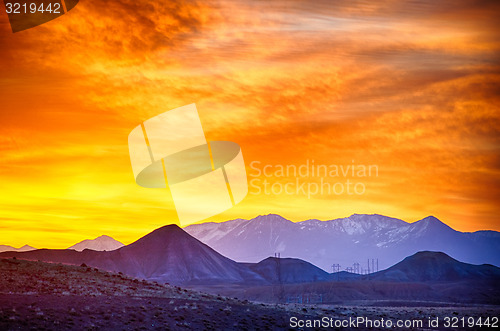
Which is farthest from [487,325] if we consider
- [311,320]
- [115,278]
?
[115,278]

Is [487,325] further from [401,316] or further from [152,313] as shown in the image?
[152,313]

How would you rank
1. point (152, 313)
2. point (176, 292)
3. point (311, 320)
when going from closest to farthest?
point (152, 313)
point (311, 320)
point (176, 292)

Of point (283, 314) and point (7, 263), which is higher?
point (7, 263)

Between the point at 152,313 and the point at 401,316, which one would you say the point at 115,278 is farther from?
the point at 401,316

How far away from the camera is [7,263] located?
6425 cm

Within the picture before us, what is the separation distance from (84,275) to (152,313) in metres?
16.7

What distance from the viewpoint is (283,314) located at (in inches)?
2430

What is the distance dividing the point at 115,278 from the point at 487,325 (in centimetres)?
4361

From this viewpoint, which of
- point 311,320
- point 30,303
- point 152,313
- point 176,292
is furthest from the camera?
point 176,292

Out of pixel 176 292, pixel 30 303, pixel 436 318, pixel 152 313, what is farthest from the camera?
pixel 436 318

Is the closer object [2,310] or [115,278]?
[2,310]

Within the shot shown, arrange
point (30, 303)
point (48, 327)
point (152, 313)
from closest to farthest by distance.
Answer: point (48, 327)
point (30, 303)
point (152, 313)

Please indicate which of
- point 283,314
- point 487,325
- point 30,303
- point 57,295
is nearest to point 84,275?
point 57,295

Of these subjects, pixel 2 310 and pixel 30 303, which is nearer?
pixel 2 310
